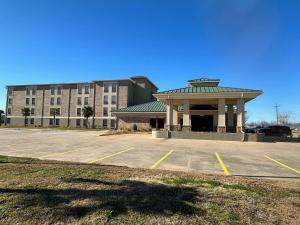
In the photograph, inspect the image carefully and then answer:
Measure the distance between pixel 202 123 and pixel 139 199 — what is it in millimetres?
27993

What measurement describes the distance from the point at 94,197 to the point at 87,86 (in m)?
55.3

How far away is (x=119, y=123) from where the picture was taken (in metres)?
41.9

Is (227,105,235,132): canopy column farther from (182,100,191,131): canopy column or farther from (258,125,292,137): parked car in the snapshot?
(258,125,292,137): parked car

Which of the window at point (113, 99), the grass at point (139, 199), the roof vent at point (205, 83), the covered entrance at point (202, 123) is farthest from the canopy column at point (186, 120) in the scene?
the window at point (113, 99)

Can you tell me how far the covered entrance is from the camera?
30.5 metres

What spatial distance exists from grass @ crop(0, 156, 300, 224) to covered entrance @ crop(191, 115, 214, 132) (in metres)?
25.1

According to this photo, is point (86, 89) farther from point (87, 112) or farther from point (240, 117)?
point (240, 117)

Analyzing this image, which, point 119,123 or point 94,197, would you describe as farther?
point 119,123

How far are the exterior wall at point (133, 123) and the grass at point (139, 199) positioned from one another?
32767 millimetres

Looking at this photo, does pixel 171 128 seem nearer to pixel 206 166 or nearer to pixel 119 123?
pixel 206 166

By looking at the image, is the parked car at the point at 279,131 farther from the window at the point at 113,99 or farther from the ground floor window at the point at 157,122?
the window at the point at 113,99

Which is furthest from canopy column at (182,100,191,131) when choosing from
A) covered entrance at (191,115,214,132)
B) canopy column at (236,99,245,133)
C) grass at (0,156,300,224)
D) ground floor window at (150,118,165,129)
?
grass at (0,156,300,224)

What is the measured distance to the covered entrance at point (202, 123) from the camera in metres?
30.5

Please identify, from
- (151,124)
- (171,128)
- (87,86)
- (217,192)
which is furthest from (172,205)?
(87,86)
